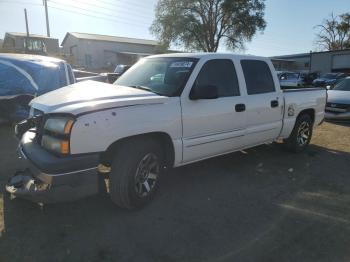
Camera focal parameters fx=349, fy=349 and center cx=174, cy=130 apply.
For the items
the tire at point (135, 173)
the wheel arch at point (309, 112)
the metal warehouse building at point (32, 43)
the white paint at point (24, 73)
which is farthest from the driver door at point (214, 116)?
the metal warehouse building at point (32, 43)

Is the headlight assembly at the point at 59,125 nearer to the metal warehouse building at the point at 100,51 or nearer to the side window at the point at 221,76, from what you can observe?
the side window at the point at 221,76

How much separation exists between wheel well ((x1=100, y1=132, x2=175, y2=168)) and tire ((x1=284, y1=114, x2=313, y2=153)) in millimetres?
3268

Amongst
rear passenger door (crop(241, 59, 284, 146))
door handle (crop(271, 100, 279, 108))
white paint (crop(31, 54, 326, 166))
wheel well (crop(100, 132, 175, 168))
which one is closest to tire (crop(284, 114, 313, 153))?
white paint (crop(31, 54, 326, 166))

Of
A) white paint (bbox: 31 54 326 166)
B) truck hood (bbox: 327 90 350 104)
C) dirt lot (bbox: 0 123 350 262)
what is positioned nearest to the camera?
dirt lot (bbox: 0 123 350 262)

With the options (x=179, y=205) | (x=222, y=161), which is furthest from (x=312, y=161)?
(x=179, y=205)

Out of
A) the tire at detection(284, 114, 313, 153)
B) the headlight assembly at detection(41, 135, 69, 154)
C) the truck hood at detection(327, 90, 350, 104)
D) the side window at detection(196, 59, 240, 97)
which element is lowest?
the tire at detection(284, 114, 313, 153)

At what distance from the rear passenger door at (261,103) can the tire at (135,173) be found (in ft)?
6.03

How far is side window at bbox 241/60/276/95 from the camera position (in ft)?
17.5

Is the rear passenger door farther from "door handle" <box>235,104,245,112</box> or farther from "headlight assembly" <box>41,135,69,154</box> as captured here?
"headlight assembly" <box>41,135,69,154</box>

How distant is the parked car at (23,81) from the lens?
25.1 ft

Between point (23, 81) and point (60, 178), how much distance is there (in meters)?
5.32

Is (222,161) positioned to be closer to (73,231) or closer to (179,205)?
(179,205)

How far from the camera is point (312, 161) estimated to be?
20.6 feet

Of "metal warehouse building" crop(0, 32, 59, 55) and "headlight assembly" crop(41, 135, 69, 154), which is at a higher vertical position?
"metal warehouse building" crop(0, 32, 59, 55)
